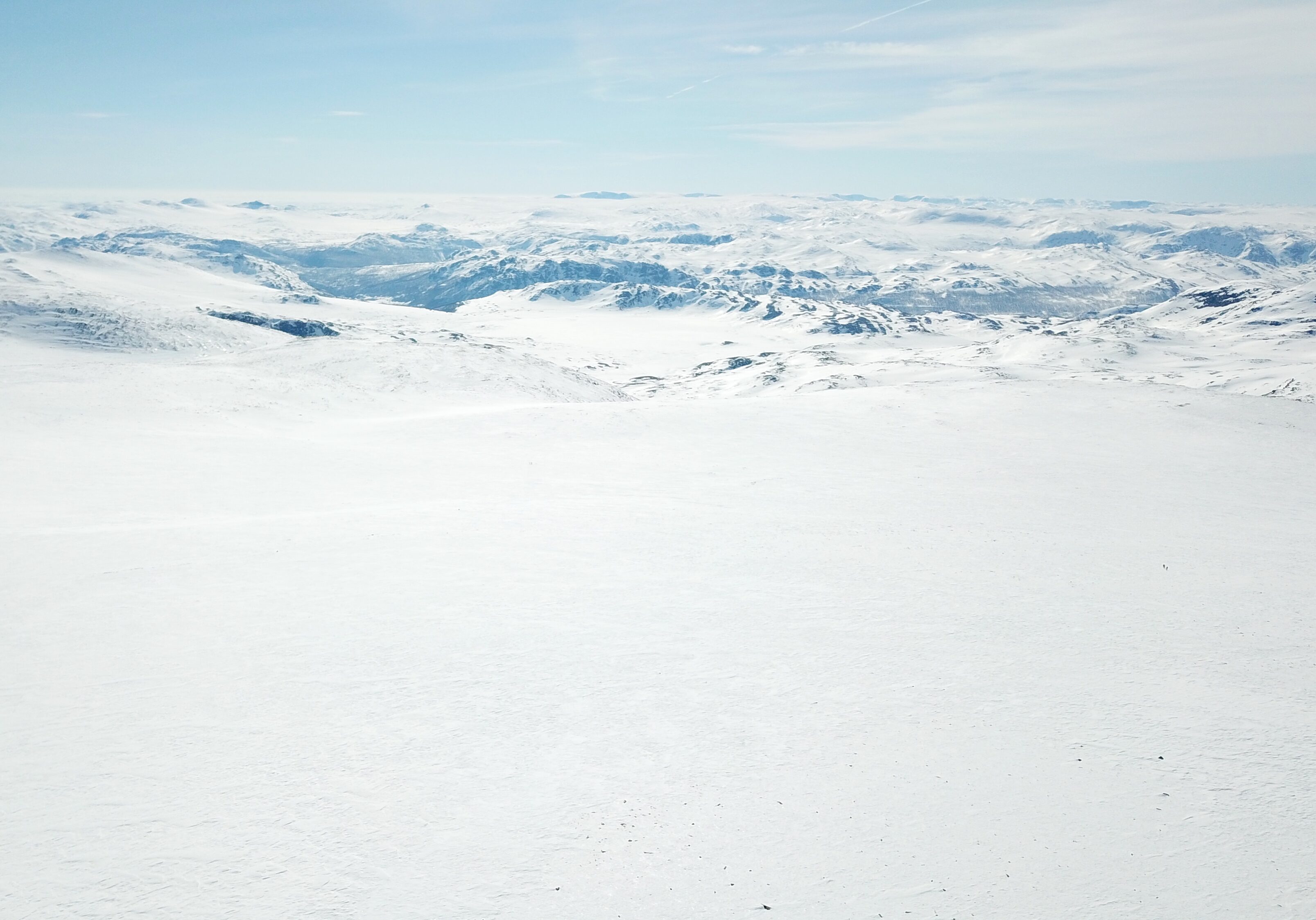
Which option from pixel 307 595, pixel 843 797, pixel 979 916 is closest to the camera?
pixel 979 916

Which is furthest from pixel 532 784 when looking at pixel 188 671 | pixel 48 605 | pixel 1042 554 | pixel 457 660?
pixel 1042 554

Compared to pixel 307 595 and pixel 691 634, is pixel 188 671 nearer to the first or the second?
pixel 307 595

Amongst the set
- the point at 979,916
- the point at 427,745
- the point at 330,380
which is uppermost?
the point at 330,380

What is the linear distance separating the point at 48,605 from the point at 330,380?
5227 cm

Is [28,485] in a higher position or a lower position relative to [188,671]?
→ higher

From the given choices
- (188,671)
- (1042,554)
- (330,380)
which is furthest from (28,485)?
(330,380)

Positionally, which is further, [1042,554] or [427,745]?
[1042,554]

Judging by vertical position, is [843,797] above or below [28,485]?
below

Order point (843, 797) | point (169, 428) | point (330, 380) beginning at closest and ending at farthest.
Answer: point (843, 797) → point (169, 428) → point (330, 380)

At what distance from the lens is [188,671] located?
1403 centimetres

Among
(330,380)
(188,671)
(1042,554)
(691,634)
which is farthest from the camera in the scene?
(330,380)

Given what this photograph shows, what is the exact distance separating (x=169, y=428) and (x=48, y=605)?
2531 centimetres

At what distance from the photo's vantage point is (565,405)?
47219 mm

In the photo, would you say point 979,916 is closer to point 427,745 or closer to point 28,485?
point 427,745
